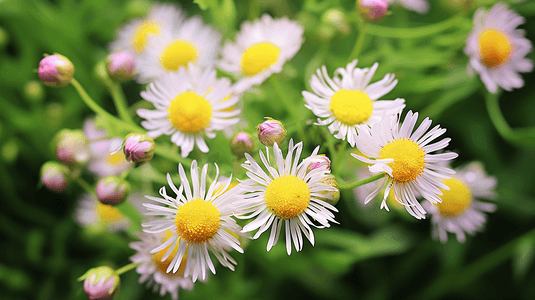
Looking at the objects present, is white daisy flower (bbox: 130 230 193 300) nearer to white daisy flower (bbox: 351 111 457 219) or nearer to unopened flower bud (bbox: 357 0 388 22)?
white daisy flower (bbox: 351 111 457 219)

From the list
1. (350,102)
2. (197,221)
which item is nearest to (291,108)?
(350,102)

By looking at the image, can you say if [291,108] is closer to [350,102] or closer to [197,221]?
[350,102]

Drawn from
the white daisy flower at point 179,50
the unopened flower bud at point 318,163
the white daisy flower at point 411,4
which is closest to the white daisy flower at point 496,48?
the white daisy flower at point 411,4

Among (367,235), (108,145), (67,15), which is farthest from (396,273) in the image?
(67,15)

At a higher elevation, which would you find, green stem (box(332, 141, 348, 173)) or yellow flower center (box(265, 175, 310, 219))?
green stem (box(332, 141, 348, 173))

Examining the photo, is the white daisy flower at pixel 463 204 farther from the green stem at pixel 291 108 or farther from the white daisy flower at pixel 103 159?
the white daisy flower at pixel 103 159

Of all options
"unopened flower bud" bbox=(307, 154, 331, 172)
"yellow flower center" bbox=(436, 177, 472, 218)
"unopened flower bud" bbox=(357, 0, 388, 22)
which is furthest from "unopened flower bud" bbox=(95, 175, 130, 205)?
"yellow flower center" bbox=(436, 177, 472, 218)

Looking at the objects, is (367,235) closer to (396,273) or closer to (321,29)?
(396,273)
